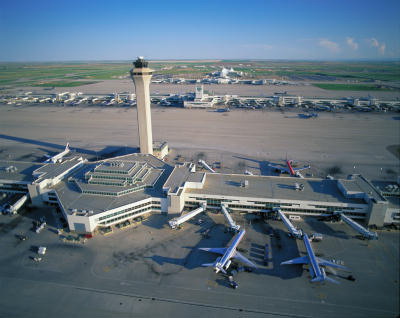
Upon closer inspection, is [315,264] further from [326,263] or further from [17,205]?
[17,205]

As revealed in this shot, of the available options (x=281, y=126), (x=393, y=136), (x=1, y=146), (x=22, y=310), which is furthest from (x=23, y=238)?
(x=393, y=136)

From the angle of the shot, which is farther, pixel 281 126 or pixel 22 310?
pixel 281 126

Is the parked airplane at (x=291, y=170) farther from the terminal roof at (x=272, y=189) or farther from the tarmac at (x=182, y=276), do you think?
the tarmac at (x=182, y=276)

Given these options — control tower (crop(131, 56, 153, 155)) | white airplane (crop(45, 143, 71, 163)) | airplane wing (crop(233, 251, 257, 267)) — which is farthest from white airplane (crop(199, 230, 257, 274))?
white airplane (crop(45, 143, 71, 163))

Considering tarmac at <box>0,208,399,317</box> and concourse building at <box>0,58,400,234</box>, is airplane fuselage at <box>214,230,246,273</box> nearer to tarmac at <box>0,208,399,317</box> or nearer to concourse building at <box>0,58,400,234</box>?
tarmac at <box>0,208,399,317</box>

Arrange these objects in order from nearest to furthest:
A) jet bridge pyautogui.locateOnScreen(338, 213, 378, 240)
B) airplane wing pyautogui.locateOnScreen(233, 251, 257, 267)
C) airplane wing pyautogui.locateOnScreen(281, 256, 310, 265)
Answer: airplane wing pyautogui.locateOnScreen(281, 256, 310, 265) → airplane wing pyautogui.locateOnScreen(233, 251, 257, 267) → jet bridge pyautogui.locateOnScreen(338, 213, 378, 240)

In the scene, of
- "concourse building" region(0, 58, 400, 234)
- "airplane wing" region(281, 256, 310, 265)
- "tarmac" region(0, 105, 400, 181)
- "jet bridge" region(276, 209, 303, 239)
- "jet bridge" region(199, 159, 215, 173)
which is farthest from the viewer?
"tarmac" region(0, 105, 400, 181)

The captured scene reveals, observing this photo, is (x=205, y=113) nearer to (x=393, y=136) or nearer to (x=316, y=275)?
(x=393, y=136)
